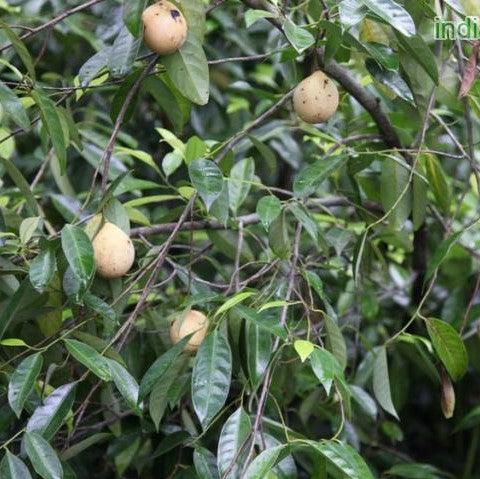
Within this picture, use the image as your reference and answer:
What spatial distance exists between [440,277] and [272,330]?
1.04 meters

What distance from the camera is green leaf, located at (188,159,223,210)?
108cm

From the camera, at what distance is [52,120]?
1091 mm

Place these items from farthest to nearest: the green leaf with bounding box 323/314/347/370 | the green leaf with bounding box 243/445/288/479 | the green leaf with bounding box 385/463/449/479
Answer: the green leaf with bounding box 385/463/449/479
the green leaf with bounding box 323/314/347/370
the green leaf with bounding box 243/445/288/479

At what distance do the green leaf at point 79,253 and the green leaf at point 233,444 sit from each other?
0.64ft

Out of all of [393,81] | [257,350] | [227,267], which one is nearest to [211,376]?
[257,350]

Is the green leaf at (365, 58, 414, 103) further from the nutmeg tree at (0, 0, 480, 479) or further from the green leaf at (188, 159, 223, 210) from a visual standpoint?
the green leaf at (188, 159, 223, 210)

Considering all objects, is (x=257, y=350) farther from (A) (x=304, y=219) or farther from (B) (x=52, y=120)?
(B) (x=52, y=120)

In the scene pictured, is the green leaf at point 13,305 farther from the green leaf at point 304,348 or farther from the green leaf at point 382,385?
the green leaf at point 382,385

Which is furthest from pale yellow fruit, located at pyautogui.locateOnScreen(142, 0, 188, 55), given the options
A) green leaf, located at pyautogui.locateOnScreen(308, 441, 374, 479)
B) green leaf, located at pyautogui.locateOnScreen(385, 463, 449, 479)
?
green leaf, located at pyautogui.locateOnScreen(385, 463, 449, 479)

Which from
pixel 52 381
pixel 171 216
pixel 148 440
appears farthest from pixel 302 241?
pixel 52 381

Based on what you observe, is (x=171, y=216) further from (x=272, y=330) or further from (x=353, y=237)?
(x=272, y=330)

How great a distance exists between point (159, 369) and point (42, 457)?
148 millimetres

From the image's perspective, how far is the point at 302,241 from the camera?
1588 millimetres

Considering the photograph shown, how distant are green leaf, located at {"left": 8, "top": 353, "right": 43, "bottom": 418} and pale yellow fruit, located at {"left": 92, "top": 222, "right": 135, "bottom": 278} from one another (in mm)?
121
